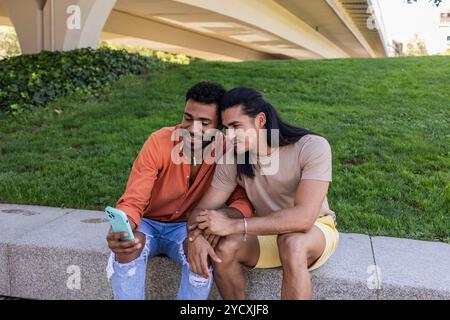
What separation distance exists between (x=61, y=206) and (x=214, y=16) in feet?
42.7

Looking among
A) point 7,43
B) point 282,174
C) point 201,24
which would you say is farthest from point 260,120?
point 7,43

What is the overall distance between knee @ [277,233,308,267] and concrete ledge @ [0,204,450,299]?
39 cm

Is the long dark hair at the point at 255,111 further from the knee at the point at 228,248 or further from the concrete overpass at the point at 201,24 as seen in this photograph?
the concrete overpass at the point at 201,24

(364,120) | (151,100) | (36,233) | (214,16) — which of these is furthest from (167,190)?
(214,16)

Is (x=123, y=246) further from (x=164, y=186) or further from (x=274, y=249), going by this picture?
(x=274, y=249)

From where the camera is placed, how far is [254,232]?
2.49 m

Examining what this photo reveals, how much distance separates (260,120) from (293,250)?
28.1 inches

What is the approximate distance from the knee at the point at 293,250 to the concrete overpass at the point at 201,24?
32.8ft

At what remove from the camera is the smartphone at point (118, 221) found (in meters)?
2.29

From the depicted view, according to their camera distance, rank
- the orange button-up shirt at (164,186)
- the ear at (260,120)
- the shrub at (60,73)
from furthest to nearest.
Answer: the shrub at (60,73), the orange button-up shirt at (164,186), the ear at (260,120)

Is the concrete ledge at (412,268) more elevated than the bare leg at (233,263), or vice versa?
the bare leg at (233,263)

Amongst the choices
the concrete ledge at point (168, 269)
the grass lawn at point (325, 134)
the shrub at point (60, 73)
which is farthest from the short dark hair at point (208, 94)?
the shrub at point (60, 73)

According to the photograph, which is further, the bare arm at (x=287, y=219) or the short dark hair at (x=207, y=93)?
the short dark hair at (x=207, y=93)

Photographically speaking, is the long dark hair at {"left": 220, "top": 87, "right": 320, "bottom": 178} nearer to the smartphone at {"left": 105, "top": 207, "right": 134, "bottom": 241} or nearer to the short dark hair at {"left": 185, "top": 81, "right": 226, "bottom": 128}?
the short dark hair at {"left": 185, "top": 81, "right": 226, "bottom": 128}
